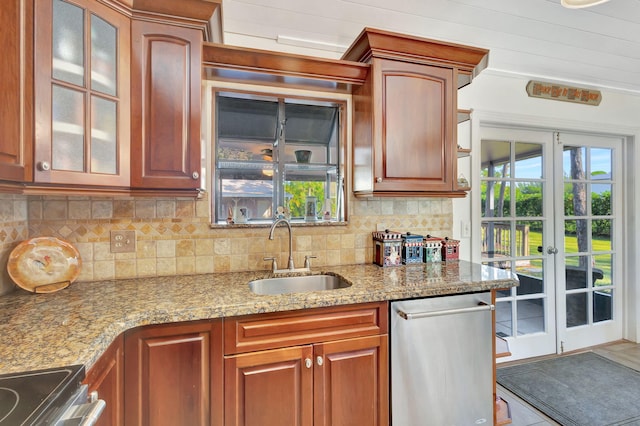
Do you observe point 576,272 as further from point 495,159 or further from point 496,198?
point 495,159

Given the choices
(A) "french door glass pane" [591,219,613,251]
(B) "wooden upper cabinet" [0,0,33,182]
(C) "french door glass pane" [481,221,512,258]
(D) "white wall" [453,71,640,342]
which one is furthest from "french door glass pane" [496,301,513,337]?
(B) "wooden upper cabinet" [0,0,33,182]

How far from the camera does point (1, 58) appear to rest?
1.03m

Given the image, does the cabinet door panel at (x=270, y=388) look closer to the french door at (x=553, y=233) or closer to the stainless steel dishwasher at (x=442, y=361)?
the stainless steel dishwasher at (x=442, y=361)

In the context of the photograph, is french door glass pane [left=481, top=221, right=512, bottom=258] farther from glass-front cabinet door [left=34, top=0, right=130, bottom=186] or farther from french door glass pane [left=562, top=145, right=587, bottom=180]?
glass-front cabinet door [left=34, top=0, right=130, bottom=186]

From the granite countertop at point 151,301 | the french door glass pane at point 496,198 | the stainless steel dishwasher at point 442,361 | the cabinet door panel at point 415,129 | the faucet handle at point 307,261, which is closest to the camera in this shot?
the granite countertop at point 151,301

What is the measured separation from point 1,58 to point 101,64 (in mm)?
342

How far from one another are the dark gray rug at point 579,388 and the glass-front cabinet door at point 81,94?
2.91m

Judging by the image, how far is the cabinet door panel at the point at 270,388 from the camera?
1.27 meters

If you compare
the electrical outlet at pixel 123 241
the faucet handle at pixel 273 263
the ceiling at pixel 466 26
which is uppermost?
the ceiling at pixel 466 26

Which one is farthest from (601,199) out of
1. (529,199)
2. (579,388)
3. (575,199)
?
(579,388)

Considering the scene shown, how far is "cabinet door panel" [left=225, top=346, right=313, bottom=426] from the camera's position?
1273mm

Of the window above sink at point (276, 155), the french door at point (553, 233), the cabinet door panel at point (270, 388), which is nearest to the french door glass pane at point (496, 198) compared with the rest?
the french door at point (553, 233)

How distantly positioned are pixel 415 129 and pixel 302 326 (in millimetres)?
1289

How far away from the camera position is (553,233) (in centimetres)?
283
